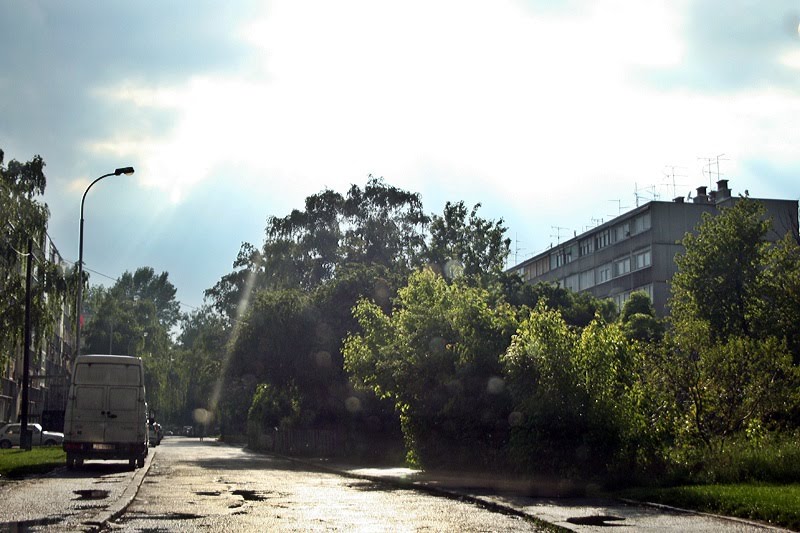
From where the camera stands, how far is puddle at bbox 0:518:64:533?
1306 cm

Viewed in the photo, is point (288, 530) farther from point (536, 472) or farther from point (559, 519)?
point (536, 472)

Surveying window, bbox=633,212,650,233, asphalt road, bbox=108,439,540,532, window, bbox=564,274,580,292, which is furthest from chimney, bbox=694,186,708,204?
asphalt road, bbox=108,439,540,532

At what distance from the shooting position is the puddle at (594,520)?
47.2ft

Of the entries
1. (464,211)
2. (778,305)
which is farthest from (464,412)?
(464,211)

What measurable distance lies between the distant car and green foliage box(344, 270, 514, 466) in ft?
101

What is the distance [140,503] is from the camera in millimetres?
17766

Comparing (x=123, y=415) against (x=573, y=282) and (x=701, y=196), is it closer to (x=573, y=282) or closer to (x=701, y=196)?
(x=701, y=196)

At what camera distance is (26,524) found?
13.7 meters

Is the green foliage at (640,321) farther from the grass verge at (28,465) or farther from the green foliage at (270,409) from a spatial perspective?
the grass verge at (28,465)

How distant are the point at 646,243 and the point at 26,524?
2602 inches

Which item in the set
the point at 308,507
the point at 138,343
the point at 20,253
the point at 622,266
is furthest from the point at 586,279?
the point at 308,507

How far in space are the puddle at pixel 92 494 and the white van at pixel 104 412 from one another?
9163 millimetres

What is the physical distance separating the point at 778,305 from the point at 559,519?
2894cm

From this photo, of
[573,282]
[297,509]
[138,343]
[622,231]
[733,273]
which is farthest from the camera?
[138,343]
